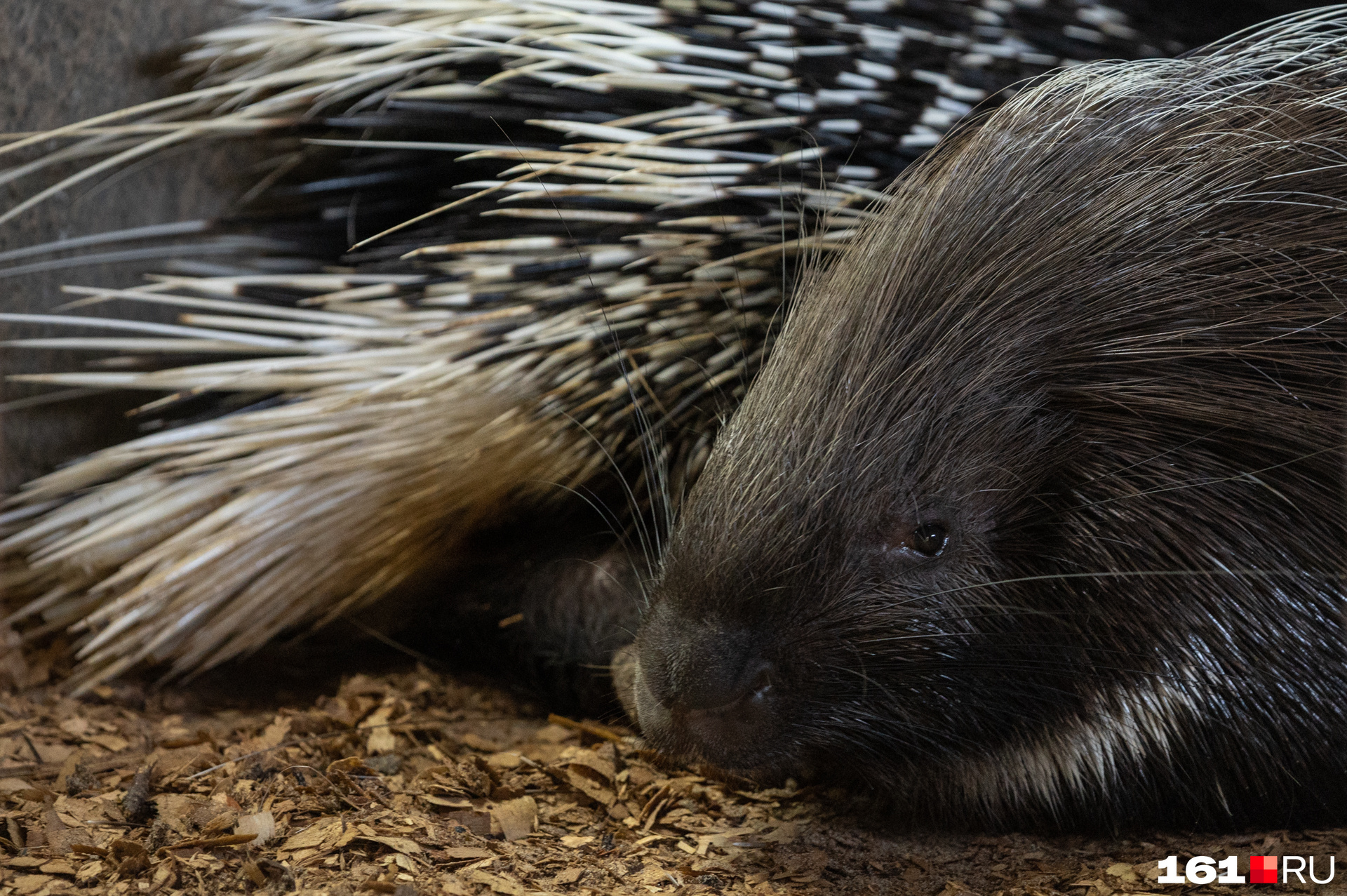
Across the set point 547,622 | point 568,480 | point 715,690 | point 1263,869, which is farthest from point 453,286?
point 1263,869

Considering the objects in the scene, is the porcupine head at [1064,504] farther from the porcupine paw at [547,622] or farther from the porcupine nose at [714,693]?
the porcupine paw at [547,622]

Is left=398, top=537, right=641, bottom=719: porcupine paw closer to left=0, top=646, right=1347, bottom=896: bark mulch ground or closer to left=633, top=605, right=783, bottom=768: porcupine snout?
left=0, top=646, right=1347, bottom=896: bark mulch ground

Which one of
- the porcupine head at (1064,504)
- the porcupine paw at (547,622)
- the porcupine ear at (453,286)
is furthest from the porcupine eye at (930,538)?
the porcupine paw at (547,622)

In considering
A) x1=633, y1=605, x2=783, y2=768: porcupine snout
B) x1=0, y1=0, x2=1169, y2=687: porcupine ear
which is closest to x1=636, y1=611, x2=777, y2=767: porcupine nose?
x1=633, y1=605, x2=783, y2=768: porcupine snout

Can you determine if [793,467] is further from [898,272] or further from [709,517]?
[898,272]

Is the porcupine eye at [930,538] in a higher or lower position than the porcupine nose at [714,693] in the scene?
higher

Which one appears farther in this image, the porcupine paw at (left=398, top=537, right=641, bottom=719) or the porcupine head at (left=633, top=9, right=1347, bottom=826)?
the porcupine paw at (left=398, top=537, right=641, bottom=719)

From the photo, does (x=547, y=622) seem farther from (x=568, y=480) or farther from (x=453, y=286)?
(x=453, y=286)
